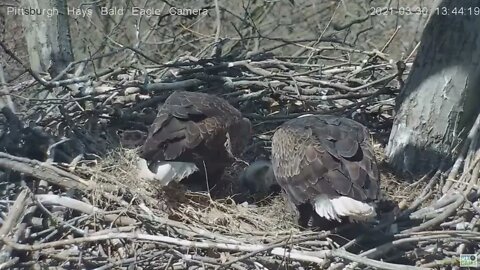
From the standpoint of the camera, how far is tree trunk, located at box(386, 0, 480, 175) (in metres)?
5.88

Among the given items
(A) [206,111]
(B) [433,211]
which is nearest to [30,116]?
(A) [206,111]

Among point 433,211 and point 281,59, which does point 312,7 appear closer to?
point 281,59

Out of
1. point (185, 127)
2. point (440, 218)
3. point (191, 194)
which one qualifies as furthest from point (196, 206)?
point (440, 218)

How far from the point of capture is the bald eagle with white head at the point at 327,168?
4.79 meters

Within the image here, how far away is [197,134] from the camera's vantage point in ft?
18.1

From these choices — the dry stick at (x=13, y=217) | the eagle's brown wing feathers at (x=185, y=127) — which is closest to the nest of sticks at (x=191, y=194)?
the dry stick at (x=13, y=217)

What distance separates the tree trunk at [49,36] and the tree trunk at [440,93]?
2668mm

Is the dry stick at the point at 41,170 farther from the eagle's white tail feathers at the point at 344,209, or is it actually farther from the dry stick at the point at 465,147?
the dry stick at the point at 465,147

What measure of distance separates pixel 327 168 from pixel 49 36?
2834 mm

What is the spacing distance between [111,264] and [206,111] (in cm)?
147

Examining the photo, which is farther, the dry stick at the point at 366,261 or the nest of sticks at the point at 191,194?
the nest of sticks at the point at 191,194

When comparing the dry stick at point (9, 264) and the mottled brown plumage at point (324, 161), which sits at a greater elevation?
the mottled brown plumage at point (324, 161)

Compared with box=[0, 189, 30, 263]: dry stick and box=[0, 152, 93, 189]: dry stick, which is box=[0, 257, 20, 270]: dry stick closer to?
box=[0, 189, 30, 263]: dry stick

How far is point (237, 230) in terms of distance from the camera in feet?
17.5
